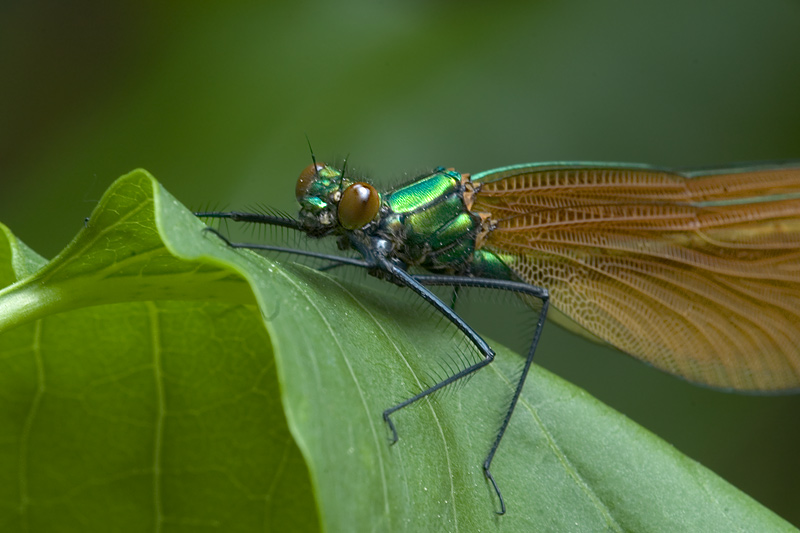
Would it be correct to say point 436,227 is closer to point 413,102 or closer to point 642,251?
point 642,251

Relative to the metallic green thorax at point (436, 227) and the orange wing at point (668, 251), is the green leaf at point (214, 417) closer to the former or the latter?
the metallic green thorax at point (436, 227)

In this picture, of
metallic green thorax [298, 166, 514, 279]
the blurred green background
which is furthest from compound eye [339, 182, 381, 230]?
the blurred green background

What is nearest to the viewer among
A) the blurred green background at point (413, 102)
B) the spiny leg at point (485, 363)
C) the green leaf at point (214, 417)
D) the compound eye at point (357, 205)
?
the green leaf at point (214, 417)

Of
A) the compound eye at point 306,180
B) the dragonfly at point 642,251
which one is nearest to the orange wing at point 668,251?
the dragonfly at point 642,251

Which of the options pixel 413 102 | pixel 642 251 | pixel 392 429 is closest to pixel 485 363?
pixel 392 429

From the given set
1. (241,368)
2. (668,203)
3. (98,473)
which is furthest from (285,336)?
(668,203)

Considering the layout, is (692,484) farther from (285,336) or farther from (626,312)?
(285,336)
